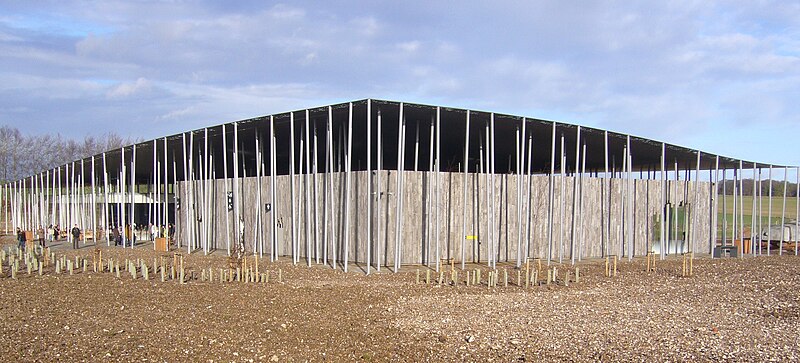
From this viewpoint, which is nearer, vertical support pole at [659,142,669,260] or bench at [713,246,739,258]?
vertical support pole at [659,142,669,260]

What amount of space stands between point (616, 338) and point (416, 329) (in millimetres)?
2860

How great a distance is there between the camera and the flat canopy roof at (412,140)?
18.6 metres

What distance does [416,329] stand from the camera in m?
9.66

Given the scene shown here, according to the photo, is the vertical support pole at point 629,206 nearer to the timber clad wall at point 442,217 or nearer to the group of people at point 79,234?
the timber clad wall at point 442,217

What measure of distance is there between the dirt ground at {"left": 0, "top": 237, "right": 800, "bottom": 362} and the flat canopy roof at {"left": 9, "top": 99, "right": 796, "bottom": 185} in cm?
498

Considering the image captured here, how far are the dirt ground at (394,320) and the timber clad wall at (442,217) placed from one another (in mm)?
3500

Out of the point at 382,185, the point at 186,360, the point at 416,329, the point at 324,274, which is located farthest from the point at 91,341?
the point at 382,185

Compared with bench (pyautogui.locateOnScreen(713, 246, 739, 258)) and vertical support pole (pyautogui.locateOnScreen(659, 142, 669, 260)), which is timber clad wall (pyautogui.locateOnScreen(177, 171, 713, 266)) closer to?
vertical support pole (pyautogui.locateOnScreen(659, 142, 669, 260))

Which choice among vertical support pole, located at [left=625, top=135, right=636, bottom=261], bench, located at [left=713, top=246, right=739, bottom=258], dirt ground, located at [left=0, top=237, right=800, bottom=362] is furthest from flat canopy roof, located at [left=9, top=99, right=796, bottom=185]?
dirt ground, located at [left=0, top=237, right=800, bottom=362]

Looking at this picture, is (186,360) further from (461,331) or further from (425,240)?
(425,240)

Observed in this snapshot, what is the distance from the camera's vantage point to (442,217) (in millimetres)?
20188

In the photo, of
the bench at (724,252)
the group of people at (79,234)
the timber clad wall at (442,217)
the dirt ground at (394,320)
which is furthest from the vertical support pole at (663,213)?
the group of people at (79,234)

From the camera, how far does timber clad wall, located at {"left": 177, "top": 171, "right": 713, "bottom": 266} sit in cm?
1941

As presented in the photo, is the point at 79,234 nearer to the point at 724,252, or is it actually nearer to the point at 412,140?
the point at 412,140
